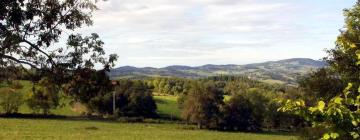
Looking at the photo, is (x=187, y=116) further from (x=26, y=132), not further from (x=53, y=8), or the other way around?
(x=53, y=8)

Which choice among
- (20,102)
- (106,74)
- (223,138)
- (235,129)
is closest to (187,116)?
(235,129)

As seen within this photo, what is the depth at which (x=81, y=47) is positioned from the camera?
65.2ft

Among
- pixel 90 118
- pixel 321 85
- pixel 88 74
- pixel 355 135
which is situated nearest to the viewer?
pixel 355 135

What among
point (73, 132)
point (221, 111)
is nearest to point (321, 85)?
point (73, 132)

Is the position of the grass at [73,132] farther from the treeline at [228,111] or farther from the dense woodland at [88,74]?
the dense woodland at [88,74]

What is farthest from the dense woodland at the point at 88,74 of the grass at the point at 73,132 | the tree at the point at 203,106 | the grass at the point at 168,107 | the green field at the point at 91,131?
the grass at the point at 168,107

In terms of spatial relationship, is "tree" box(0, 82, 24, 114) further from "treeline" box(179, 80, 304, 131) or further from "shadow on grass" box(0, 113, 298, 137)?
"treeline" box(179, 80, 304, 131)

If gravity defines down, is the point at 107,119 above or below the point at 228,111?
below

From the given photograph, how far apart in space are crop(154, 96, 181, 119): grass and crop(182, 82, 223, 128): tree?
13.9 metres

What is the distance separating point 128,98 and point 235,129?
920 inches

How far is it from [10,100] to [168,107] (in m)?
42.7

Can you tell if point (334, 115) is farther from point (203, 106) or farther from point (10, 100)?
point (203, 106)

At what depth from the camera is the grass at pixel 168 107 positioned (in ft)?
378

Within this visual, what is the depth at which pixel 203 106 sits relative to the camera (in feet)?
318
